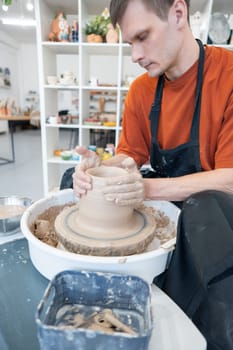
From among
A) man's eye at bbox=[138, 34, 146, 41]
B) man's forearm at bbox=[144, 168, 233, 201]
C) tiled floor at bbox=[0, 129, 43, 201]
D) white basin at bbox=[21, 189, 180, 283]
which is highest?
man's eye at bbox=[138, 34, 146, 41]

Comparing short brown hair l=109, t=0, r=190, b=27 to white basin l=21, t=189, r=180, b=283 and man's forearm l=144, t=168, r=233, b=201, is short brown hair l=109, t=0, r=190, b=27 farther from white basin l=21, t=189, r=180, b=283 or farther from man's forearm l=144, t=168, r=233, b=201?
white basin l=21, t=189, r=180, b=283

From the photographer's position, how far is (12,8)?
523 centimetres

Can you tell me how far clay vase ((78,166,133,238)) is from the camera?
0.78m

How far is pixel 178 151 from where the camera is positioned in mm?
1126

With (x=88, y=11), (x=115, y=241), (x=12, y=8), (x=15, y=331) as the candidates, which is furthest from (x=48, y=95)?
(x=12, y=8)

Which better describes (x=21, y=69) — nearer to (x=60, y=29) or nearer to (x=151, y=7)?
(x=60, y=29)

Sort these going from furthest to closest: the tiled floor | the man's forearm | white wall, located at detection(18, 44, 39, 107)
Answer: white wall, located at detection(18, 44, 39, 107)
the tiled floor
the man's forearm

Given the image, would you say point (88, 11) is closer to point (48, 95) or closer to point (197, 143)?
point (48, 95)

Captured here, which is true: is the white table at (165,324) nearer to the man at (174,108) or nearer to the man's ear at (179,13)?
the man at (174,108)

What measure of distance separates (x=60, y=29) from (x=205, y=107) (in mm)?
1737

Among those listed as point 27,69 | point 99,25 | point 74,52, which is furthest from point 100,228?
point 27,69

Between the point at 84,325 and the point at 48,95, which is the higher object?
the point at 48,95

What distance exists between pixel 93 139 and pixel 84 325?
4708mm

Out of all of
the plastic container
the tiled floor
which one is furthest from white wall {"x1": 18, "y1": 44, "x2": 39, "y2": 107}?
the plastic container
